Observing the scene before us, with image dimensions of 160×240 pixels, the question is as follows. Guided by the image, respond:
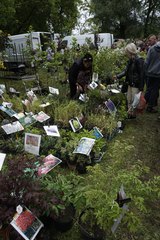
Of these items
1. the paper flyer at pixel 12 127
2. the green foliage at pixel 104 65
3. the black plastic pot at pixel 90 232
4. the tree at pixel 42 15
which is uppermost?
the tree at pixel 42 15

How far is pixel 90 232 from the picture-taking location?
2502mm

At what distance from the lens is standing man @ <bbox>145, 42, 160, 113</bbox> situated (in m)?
5.77

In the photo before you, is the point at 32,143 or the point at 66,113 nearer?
the point at 32,143

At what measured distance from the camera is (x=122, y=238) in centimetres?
266

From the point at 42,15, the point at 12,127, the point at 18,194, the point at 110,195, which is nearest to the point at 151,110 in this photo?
the point at 12,127

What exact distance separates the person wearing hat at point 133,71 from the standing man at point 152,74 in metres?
0.60

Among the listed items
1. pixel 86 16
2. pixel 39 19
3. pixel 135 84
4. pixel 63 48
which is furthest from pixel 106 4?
pixel 135 84

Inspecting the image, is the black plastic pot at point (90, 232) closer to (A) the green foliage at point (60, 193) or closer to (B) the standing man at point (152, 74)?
(A) the green foliage at point (60, 193)

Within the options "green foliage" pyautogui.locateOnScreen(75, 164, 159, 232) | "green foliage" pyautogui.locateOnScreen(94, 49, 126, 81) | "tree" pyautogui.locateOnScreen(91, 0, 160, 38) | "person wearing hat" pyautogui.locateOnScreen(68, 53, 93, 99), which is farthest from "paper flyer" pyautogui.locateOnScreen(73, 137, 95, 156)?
"tree" pyautogui.locateOnScreen(91, 0, 160, 38)

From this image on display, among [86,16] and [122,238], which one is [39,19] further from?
[122,238]

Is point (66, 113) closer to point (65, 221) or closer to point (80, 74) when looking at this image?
point (80, 74)

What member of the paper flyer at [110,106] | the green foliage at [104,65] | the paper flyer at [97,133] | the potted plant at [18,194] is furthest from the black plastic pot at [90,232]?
the green foliage at [104,65]

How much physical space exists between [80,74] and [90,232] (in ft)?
11.8

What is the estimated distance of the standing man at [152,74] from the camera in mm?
5770
